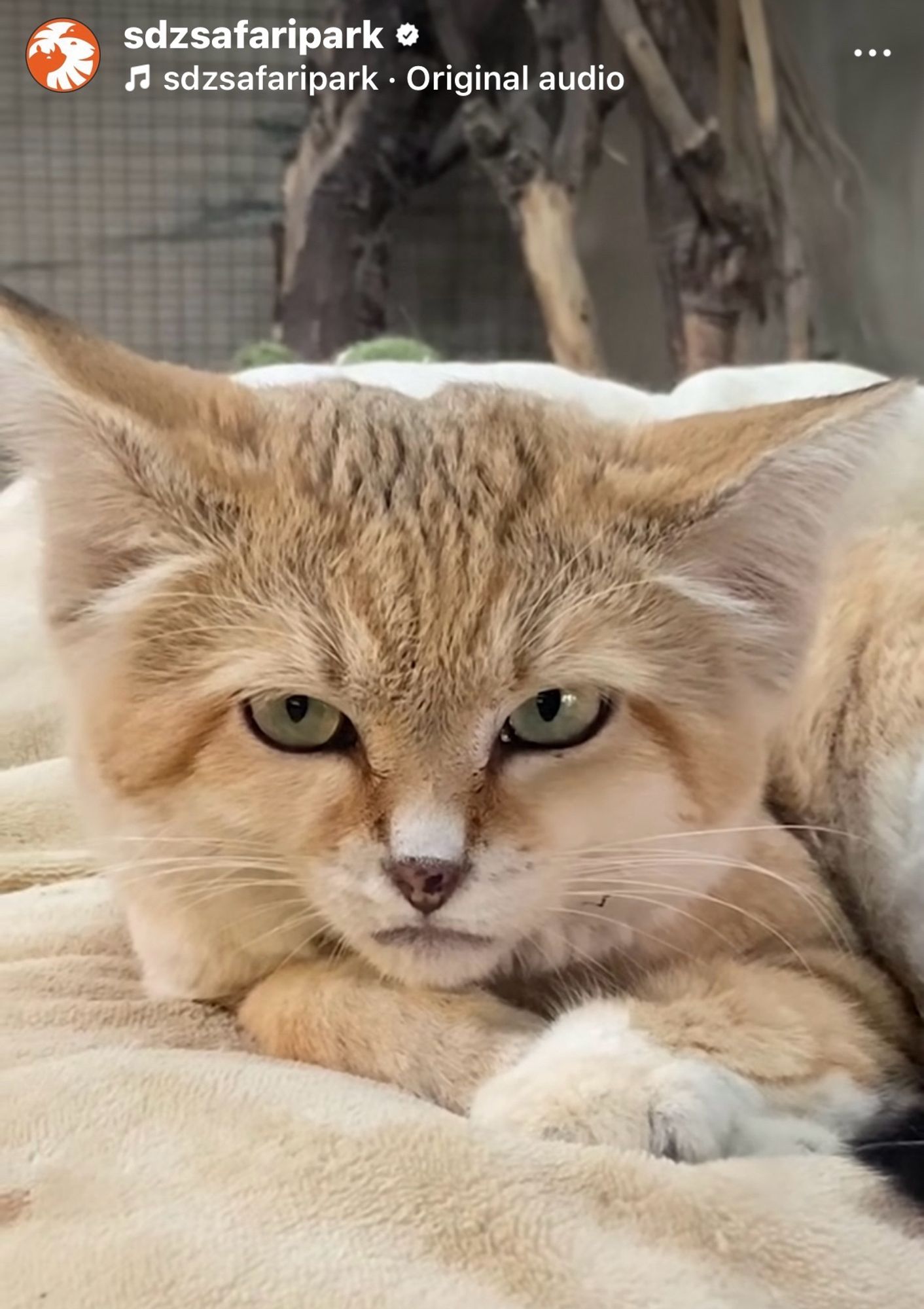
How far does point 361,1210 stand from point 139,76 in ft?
8.71

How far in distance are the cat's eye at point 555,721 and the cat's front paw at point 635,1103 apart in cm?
19

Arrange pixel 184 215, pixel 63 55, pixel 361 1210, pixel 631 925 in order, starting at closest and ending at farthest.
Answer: pixel 361 1210 → pixel 631 925 → pixel 63 55 → pixel 184 215

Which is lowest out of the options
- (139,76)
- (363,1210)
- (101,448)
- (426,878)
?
(363,1210)

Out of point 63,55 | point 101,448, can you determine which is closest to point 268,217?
point 63,55

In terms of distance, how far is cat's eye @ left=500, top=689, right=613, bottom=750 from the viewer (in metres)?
0.87

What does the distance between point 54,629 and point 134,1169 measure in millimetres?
391

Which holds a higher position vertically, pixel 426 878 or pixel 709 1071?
pixel 426 878

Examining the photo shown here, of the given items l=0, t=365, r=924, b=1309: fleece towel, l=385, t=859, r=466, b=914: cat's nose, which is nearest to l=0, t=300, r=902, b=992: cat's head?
l=385, t=859, r=466, b=914: cat's nose

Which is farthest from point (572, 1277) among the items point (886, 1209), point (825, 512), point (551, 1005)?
point (825, 512)

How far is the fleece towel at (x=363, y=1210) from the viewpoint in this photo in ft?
2.24

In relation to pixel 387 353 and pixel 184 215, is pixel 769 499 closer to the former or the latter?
pixel 387 353

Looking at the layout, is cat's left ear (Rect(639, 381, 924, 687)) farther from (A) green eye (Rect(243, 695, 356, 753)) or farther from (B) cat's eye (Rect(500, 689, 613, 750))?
(A) green eye (Rect(243, 695, 356, 753))

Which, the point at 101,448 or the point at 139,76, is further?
the point at 139,76

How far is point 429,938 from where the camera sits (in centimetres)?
88
